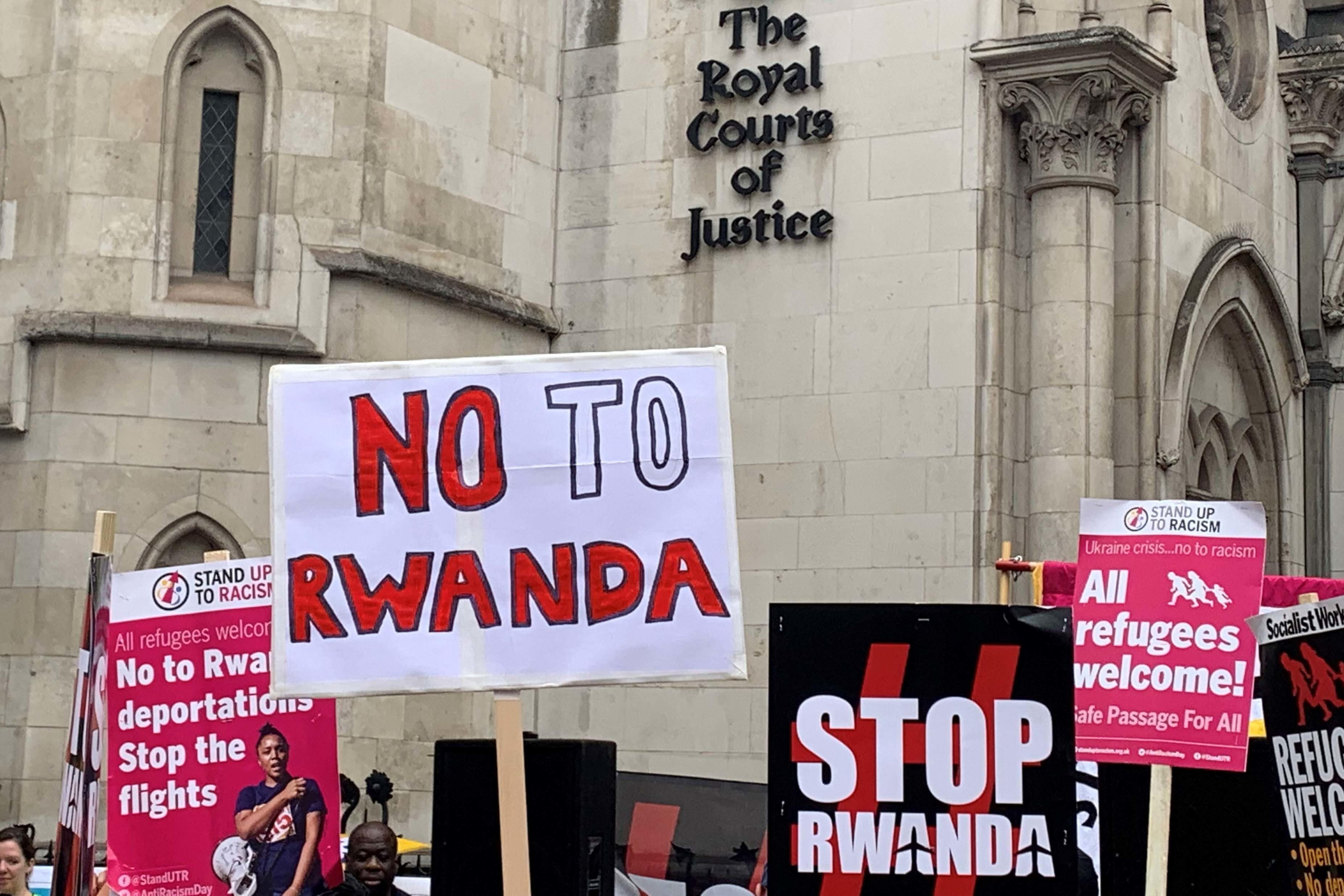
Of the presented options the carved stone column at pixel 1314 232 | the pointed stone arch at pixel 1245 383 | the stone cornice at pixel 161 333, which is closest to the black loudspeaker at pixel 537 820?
the stone cornice at pixel 161 333

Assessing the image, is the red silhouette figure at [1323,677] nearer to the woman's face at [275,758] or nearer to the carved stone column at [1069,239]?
the woman's face at [275,758]

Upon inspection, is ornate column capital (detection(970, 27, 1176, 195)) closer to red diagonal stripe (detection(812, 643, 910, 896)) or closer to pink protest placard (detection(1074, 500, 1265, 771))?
pink protest placard (detection(1074, 500, 1265, 771))

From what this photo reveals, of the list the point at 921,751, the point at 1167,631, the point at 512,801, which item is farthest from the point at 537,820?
the point at 1167,631

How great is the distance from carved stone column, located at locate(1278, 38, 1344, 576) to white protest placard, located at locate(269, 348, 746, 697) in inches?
520

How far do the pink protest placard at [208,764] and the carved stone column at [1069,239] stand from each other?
7867 mm

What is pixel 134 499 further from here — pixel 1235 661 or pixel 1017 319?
pixel 1235 661

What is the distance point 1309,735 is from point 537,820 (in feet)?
7.29

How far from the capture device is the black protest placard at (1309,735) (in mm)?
6527

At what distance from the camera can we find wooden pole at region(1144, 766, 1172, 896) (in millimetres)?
8016

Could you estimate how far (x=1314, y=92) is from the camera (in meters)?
19.5

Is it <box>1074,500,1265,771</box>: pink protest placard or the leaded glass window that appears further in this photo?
the leaded glass window

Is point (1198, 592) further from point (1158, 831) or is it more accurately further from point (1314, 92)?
point (1314, 92)

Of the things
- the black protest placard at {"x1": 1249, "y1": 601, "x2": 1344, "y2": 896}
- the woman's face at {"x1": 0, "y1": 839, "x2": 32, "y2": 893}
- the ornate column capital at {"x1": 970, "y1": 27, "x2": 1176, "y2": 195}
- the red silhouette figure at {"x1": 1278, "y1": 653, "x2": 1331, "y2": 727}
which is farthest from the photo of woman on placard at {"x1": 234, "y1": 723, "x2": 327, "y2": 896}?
the ornate column capital at {"x1": 970, "y1": 27, "x2": 1176, "y2": 195}

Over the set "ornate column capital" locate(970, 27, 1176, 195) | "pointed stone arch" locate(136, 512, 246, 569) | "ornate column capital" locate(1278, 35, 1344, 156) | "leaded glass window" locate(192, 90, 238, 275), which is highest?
"ornate column capital" locate(1278, 35, 1344, 156)
